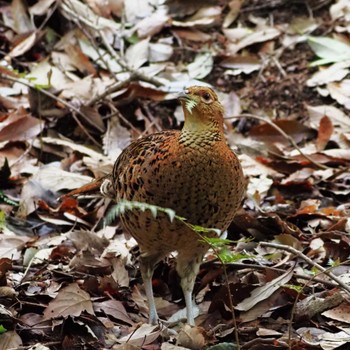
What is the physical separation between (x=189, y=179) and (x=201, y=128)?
10.7 inches

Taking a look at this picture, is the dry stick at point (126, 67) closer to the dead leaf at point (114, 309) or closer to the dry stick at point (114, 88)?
the dry stick at point (114, 88)

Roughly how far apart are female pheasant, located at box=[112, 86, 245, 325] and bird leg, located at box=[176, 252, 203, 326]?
209 mm

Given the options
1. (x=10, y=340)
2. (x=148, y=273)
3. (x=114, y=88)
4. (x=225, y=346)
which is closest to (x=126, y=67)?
(x=114, y=88)

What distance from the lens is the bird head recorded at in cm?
428

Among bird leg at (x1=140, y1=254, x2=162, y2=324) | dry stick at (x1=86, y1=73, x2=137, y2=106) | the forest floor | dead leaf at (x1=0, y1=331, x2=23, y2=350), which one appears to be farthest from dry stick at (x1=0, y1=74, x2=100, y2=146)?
dead leaf at (x1=0, y1=331, x2=23, y2=350)

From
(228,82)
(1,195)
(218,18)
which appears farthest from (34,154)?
(218,18)

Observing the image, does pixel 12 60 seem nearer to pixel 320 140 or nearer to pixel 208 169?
pixel 320 140

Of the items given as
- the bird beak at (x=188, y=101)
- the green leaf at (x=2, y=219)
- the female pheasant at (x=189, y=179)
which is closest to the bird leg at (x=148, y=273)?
the female pheasant at (x=189, y=179)

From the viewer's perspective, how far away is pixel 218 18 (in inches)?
336

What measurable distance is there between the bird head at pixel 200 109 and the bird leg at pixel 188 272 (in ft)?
2.59

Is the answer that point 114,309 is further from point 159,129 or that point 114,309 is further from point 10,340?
point 159,129

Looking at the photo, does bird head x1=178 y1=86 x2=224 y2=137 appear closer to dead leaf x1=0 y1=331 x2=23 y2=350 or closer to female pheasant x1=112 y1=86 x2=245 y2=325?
female pheasant x1=112 y1=86 x2=245 y2=325

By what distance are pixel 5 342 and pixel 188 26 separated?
4.87 metres

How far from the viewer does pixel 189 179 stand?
4207 mm
